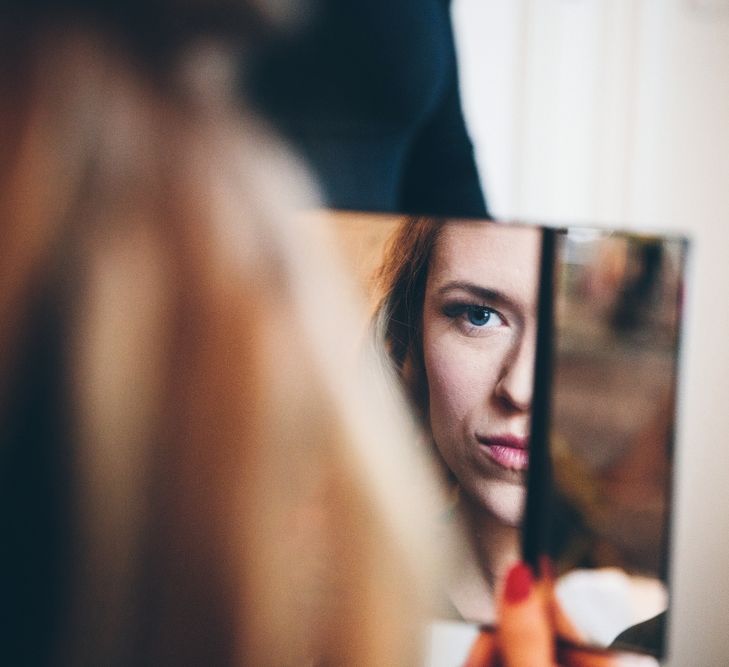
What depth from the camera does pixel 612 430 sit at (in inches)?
24.2

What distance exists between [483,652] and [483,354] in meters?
0.31

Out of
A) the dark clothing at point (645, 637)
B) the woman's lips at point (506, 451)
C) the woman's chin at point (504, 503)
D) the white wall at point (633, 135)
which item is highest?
the white wall at point (633, 135)

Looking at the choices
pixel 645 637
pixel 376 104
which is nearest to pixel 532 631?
pixel 645 637

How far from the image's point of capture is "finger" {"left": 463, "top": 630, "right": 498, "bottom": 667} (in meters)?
0.63

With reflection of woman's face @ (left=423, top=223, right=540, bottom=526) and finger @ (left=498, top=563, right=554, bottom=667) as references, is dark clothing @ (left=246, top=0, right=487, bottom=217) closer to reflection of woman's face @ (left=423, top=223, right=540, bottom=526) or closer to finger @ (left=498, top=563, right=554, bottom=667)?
reflection of woman's face @ (left=423, top=223, right=540, bottom=526)

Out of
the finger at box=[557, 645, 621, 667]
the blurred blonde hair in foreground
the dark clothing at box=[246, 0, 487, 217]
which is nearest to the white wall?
the dark clothing at box=[246, 0, 487, 217]

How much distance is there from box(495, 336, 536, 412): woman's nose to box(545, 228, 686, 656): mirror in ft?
0.09

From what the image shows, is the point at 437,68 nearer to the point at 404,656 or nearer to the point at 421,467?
the point at 421,467

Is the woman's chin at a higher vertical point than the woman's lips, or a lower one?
lower

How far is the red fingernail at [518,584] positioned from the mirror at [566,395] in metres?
0.01

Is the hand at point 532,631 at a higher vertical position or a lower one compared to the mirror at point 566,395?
lower

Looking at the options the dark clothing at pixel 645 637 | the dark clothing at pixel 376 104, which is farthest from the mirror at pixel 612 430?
the dark clothing at pixel 376 104

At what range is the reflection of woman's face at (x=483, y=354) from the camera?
613 millimetres

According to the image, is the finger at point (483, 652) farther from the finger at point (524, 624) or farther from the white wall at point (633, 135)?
the white wall at point (633, 135)
